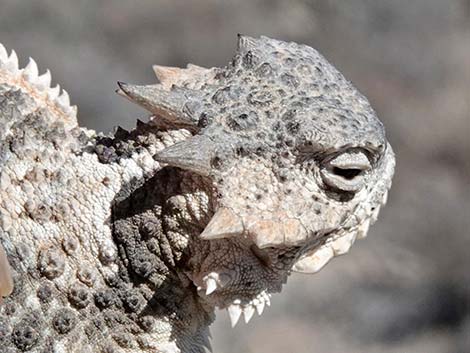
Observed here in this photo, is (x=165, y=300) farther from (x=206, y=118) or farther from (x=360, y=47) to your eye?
(x=360, y=47)

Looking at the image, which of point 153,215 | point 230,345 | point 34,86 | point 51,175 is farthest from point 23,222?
point 230,345

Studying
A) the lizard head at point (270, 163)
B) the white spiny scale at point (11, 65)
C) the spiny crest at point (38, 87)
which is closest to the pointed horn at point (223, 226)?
the lizard head at point (270, 163)

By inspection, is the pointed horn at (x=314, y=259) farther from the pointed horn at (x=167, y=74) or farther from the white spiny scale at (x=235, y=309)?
the pointed horn at (x=167, y=74)

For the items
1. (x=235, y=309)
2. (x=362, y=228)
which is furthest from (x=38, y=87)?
(x=362, y=228)

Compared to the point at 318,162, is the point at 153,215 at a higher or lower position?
lower

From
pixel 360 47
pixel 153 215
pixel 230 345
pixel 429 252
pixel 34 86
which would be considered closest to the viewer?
pixel 153 215

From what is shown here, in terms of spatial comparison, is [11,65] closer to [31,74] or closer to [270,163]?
[31,74]

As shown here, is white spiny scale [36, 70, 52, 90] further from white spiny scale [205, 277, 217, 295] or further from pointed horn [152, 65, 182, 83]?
white spiny scale [205, 277, 217, 295]

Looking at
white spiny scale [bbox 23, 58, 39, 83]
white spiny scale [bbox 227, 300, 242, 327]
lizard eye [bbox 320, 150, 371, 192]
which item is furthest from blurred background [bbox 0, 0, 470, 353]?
lizard eye [bbox 320, 150, 371, 192]
